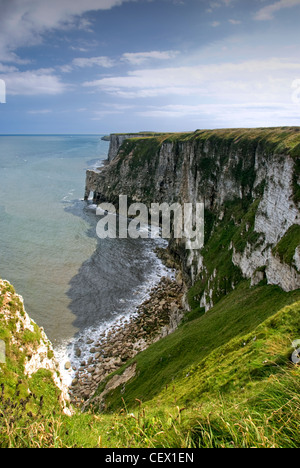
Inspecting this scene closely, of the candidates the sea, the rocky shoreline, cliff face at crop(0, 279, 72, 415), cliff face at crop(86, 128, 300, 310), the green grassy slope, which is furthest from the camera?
the sea

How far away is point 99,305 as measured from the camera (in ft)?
161

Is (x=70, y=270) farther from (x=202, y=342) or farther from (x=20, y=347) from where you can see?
(x=20, y=347)

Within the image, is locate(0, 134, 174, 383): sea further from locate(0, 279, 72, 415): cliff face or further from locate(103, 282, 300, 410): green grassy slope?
locate(0, 279, 72, 415): cliff face

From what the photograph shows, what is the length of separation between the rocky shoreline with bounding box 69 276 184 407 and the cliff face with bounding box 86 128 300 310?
571 cm

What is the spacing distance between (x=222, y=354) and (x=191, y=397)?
4.82 m

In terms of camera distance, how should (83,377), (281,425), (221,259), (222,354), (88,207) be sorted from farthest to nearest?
(88,207) < (221,259) < (83,377) < (222,354) < (281,425)

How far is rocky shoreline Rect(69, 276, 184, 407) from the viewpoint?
33.8 metres

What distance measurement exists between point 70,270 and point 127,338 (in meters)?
23.5

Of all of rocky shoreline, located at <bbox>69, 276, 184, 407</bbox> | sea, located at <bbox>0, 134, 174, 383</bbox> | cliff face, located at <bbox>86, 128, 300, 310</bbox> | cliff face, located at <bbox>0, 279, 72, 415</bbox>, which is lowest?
rocky shoreline, located at <bbox>69, 276, 184, 407</bbox>

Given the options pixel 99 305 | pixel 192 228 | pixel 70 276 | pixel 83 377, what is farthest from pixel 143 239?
pixel 83 377

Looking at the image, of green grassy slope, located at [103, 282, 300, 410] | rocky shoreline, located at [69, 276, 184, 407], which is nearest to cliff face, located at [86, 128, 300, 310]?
green grassy slope, located at [103, 282, 300, 410]

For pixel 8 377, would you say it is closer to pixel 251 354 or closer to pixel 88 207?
pixel 251 354

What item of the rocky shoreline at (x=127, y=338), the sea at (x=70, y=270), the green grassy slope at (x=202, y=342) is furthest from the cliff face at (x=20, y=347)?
the sea at (x=70, y=270)

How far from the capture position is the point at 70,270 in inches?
2313
